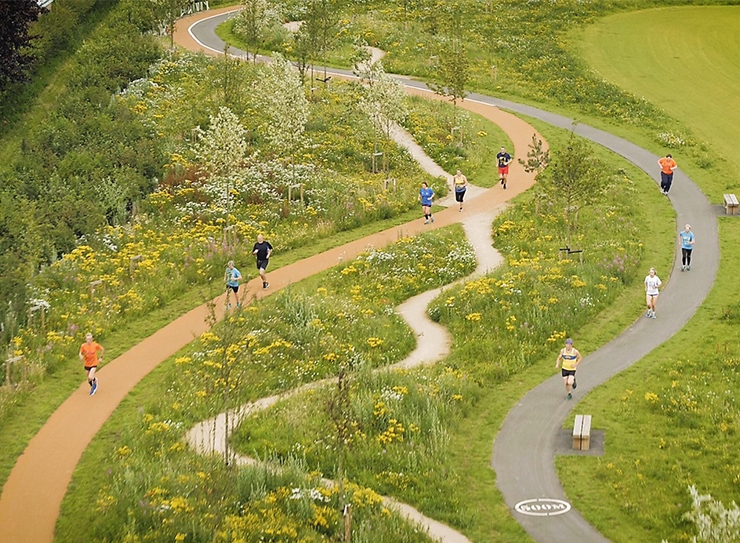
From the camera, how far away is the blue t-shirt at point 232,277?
30.7m

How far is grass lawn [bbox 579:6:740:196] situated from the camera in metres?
52.3

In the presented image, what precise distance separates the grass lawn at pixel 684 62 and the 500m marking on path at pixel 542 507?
24.3 meters

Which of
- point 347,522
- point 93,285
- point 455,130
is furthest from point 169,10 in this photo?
point 347,522

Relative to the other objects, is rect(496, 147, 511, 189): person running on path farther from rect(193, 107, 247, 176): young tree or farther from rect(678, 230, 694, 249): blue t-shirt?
rect(193, 107, 247, 176): young tree

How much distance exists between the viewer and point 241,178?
136 ft

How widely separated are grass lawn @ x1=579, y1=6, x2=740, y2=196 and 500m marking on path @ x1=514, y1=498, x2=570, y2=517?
2433cm

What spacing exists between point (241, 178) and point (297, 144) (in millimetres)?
5096

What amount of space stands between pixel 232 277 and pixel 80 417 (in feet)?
22.7

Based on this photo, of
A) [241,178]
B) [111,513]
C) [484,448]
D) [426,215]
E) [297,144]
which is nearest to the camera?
[111,513]

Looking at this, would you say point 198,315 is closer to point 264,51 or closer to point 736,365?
point 736,365

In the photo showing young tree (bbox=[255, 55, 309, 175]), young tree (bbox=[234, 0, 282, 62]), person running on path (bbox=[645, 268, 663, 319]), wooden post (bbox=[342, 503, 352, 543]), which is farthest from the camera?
young tree (bbox=[234, 0, 282, 62])

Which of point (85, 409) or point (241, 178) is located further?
point (241, 178)

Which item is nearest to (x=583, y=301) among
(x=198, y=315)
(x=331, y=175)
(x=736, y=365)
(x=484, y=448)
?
(x=736, y=365)

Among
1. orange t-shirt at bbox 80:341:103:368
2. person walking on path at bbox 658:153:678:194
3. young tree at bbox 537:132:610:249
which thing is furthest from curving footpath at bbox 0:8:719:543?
young tree at bbox 537:132:610:249
